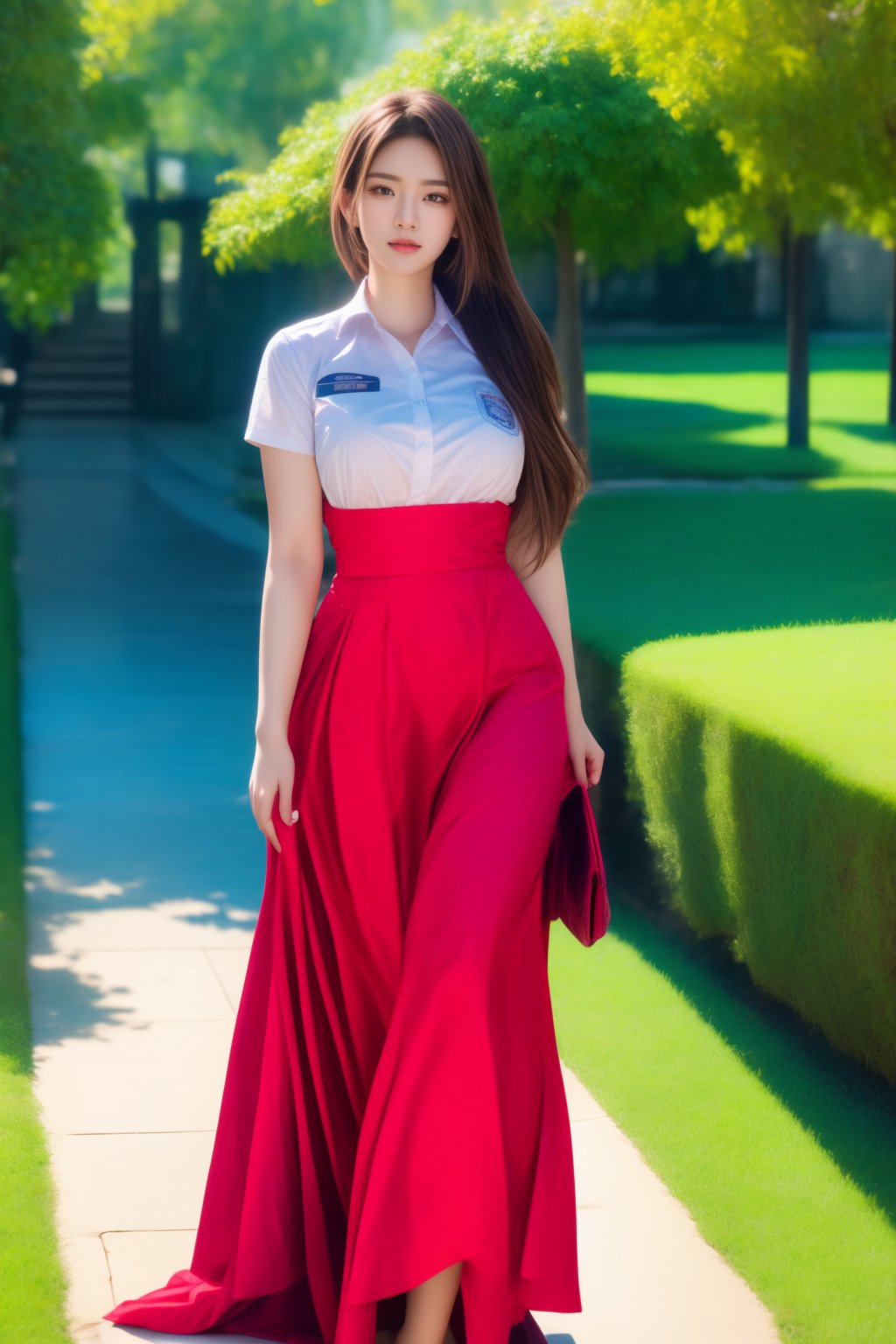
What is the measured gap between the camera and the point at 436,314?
340cm

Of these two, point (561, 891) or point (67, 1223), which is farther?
point (67, 1223)

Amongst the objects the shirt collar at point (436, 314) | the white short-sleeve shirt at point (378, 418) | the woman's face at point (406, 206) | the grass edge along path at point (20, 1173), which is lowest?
the grass edge along path at point (20, 1173)

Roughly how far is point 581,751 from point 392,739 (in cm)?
39

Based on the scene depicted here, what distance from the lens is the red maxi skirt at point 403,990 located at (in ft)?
9.75

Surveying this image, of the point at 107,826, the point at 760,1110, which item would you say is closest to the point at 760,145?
the point at 107,826

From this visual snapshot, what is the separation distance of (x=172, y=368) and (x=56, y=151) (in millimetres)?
14013

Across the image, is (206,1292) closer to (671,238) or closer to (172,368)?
(671,238)

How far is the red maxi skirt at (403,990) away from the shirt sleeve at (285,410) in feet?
0.53

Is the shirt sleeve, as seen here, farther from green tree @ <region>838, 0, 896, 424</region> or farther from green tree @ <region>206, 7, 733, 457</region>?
green tree @ <region>206, 7, 733, 457</region>

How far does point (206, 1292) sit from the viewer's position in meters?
3.37

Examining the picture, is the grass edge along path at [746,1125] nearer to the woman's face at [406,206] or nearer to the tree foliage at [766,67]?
the woman's face at [406,206]

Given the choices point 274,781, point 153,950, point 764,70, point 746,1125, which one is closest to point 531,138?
point 764,70

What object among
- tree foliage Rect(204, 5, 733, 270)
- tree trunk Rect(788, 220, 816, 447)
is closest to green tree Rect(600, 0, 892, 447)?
tree foliage Rect(204, 5, 733, 270)

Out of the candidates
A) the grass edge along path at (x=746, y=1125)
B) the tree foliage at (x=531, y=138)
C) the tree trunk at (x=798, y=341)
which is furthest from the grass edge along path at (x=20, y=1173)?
the tree trunk at (x=798, y=341)
